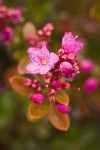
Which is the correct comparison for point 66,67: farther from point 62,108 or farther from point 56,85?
point 62,108

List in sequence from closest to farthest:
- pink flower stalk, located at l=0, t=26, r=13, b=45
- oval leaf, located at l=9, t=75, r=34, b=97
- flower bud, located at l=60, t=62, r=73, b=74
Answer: flower bud, located at l=60, t=62, r=73, b=74, oval leaf, located at l=9, t=75, r=34, b=97, pink flower stalk, located at l=0, t=26, r=13, b=45

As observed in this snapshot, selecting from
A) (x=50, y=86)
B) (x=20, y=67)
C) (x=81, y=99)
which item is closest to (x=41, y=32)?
(x=20, y=67)

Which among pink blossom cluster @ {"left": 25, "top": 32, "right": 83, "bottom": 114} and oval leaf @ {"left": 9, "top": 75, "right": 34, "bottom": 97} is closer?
pink blossom cluster @ {"left": 25, "top": 32, "right": 83, "bottom": 114}

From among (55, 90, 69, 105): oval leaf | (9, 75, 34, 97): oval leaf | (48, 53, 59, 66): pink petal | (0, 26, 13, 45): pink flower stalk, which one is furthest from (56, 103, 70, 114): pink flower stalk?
(0, 26, 13, 45): pink flower stalk

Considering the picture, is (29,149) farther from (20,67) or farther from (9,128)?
(20,67)

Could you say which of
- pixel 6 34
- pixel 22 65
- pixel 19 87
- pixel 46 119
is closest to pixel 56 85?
pixel 19 87

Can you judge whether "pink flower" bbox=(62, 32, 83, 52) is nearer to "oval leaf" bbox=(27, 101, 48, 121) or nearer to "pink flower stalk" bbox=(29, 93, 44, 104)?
"pink flower stalk" bbox=(29, 93, 44, 104)

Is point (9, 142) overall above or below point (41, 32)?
below

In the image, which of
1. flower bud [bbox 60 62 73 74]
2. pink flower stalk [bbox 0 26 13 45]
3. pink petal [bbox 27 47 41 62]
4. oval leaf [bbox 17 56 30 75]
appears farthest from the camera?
pink flower stalk [bbox 0 26 13 45]
